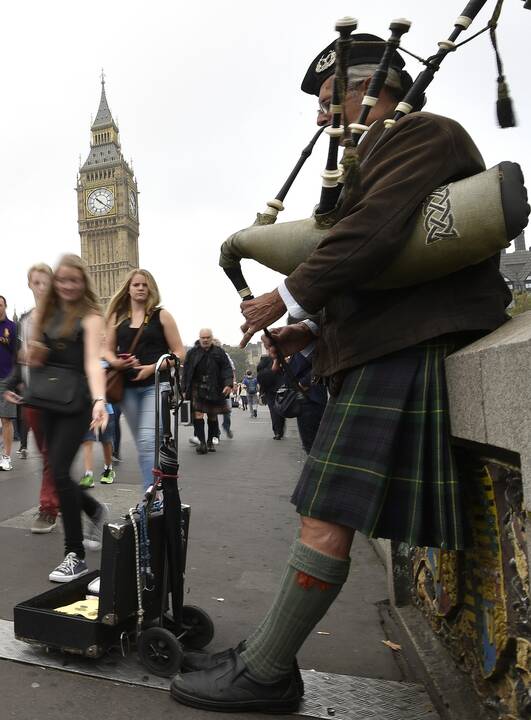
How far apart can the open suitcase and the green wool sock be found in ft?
1.50

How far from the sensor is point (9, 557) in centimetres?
392

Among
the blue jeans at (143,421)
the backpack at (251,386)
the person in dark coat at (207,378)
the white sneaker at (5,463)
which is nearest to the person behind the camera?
the blue jeans at (143,421)

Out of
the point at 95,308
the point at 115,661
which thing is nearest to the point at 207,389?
the point at 95,308

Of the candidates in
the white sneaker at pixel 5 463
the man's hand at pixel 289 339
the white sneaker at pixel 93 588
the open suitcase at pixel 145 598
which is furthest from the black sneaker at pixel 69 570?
the white sneaker at pixel 5 463

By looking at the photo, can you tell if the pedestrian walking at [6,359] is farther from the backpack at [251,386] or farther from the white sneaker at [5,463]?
the backpack at [251,386]

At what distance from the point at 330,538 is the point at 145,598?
918 millimetres

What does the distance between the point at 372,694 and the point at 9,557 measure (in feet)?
8.46

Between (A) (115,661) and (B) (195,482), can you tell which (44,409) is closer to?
(A) (115,661)

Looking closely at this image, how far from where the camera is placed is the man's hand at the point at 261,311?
2.00 metres

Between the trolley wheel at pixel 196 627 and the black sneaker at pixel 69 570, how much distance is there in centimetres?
106

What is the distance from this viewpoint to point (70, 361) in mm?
3816

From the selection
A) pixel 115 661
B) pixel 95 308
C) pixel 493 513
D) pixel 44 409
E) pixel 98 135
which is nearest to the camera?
pixel 493 513

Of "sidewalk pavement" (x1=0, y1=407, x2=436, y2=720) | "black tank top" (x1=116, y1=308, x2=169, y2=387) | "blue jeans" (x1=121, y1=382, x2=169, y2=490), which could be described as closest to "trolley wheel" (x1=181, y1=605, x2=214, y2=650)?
"sidewalk pavement" (x1=0, y1=407, x2=436, y2=720)

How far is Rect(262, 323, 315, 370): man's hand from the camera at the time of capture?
8.02 ft
